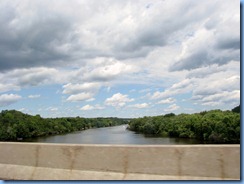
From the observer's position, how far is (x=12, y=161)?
22.3 feet

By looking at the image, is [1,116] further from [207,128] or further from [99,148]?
[99,148]

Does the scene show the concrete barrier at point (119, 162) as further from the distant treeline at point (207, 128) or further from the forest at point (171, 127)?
the forest at point (171, 127)

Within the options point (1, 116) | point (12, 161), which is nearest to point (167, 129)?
point (1, 116)

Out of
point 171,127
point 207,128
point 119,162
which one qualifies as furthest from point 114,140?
point 119,162

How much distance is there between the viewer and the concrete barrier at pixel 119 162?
5.35 m

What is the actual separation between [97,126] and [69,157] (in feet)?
583

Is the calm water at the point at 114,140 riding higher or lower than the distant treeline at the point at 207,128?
lower

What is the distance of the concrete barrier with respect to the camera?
535cm

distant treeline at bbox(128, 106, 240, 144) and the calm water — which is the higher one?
distant treeline at bbox(128, 106, 240, 144)

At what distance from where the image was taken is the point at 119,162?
587 centimetres

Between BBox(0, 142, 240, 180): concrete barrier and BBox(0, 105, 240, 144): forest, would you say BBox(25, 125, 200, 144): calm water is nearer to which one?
BBox(0, 105, 240, 144): forest

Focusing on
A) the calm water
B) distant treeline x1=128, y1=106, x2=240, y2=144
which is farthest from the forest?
the calm water

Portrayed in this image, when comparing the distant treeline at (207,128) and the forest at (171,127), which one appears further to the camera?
the forest at (171,127)

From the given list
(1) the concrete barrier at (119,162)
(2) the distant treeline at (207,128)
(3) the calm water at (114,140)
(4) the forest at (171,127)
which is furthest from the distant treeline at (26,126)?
(1) the concrete barrier at (119,162)
